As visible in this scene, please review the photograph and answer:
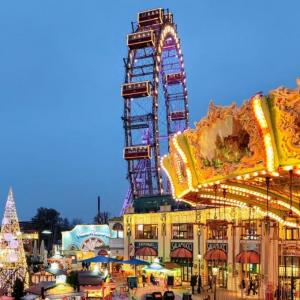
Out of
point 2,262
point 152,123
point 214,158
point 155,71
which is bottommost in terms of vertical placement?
point 2,262

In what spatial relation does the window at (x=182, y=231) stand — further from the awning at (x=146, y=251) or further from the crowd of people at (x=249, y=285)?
the crowd of people at (x=249, y=285)

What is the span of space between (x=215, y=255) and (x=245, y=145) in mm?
22423

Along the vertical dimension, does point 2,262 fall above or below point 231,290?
above

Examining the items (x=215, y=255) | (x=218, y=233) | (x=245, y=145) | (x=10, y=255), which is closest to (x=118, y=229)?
(x=218, y=233)

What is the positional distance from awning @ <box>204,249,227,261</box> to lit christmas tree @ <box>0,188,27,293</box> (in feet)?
36.8

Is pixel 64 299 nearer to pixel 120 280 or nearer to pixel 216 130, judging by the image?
pixel 216 130

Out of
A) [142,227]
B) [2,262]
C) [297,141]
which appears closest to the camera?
[297,141]

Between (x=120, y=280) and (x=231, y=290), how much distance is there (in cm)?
993

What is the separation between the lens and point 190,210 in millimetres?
38031

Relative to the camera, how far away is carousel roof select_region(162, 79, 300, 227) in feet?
36.1

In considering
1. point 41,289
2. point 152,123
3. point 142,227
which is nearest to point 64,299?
point 41,289

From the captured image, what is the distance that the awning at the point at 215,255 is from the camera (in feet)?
110

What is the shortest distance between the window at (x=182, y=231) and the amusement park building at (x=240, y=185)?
→ 0.07 m

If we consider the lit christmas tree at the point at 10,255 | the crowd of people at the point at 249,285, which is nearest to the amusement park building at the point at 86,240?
the crowd of people at the point at 249,285
